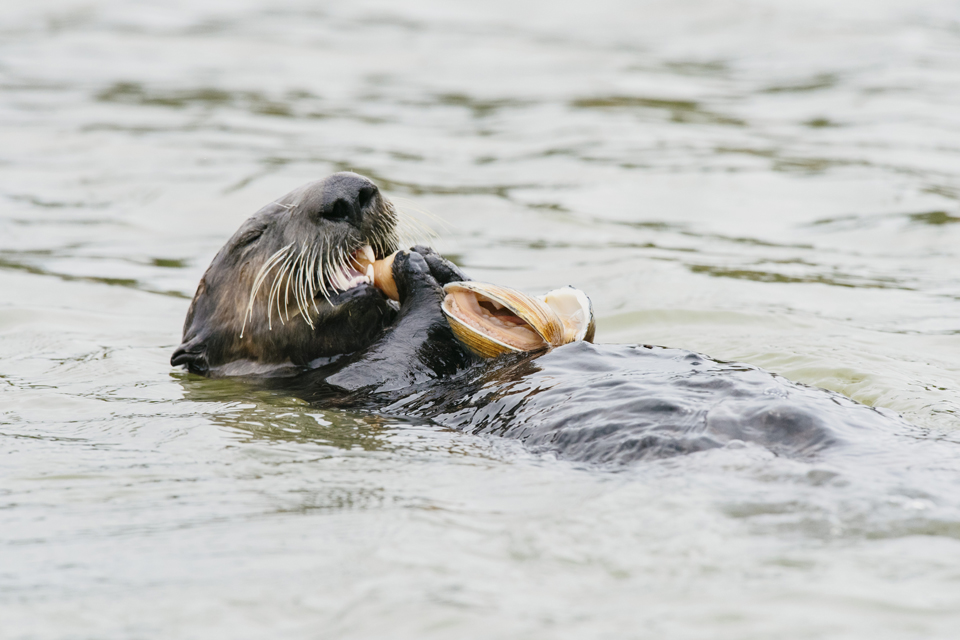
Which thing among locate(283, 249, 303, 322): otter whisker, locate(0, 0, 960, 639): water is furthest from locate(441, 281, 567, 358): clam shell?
locate(283, 249, 303, 322): otter whisker

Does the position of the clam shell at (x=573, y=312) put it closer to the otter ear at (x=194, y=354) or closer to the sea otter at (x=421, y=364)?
the sea otter at (x=421, y=364)

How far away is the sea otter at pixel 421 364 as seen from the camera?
325cm

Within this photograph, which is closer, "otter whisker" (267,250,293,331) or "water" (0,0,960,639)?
"water" (0,0,960,639)

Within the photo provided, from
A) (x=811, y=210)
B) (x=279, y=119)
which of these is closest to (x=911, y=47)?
(x=811, y=210)

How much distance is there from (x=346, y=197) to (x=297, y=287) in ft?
1.36

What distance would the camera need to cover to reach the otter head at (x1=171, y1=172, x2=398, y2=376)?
13.8ft

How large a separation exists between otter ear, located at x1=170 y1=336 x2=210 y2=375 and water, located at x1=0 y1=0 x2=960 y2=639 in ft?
0.34

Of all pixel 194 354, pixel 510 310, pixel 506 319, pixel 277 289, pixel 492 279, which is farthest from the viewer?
pixel 492 279

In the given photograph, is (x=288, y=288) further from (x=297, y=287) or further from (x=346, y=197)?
(x=346, y=197)

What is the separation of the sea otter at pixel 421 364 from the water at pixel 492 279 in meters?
0.14

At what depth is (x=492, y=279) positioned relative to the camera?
707cm

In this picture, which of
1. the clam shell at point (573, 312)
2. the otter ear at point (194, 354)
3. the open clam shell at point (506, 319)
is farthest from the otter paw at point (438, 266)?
the otter ear at point (194, 354)

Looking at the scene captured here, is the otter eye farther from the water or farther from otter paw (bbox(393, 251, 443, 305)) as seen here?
the water

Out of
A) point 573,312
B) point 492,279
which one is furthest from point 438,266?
point 492,279
